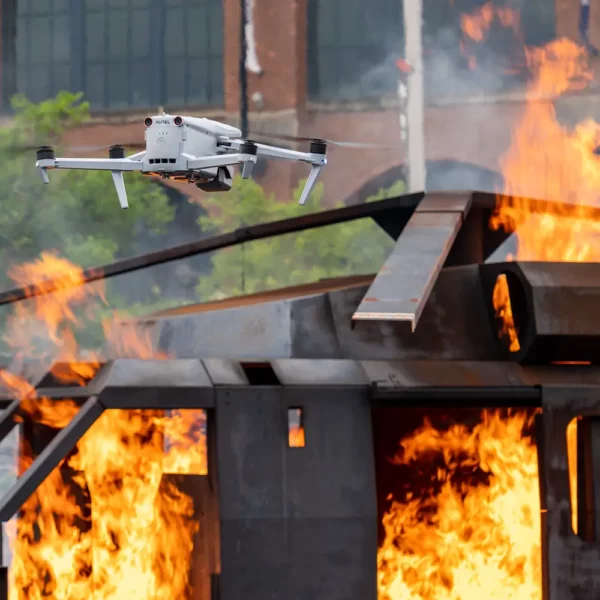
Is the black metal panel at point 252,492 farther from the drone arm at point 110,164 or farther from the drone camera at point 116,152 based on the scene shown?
the drone camera at point 116,152

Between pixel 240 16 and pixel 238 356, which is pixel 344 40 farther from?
pixel 238 356

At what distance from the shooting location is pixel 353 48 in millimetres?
49031

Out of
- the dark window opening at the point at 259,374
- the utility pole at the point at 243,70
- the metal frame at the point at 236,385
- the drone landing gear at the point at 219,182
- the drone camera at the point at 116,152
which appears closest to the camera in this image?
the metal frame at the point at 236,385

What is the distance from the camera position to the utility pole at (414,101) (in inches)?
1917

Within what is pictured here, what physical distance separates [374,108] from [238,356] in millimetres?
35244

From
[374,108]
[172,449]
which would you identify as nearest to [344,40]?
[374,108]

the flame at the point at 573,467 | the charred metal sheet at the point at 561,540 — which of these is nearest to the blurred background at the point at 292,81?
the flame at the point at 573,467

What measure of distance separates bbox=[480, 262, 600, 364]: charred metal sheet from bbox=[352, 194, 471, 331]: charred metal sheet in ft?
2.89

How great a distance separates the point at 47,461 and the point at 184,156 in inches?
228

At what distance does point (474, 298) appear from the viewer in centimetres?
1556

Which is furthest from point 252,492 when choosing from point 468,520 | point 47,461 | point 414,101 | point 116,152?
point 414,101

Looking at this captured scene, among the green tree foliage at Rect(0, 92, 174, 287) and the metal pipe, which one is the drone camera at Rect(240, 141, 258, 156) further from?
the metal pipe

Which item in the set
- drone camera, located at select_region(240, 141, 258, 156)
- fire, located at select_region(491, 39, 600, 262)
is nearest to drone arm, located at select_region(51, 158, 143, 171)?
drone camera, located at select_region(240, 141, 258, 156)

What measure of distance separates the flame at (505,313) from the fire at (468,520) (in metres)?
0.81
